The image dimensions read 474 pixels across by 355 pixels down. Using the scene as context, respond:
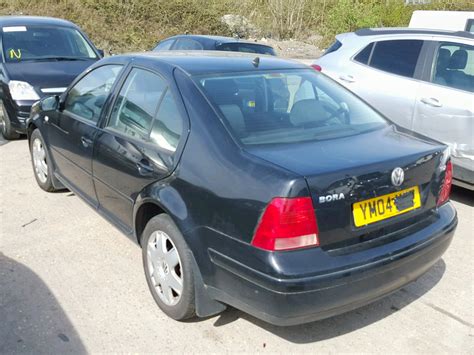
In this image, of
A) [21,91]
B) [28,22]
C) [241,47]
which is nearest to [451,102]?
[241,47]

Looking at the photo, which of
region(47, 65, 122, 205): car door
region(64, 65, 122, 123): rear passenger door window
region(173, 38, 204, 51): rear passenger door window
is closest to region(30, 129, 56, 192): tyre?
region(47, 65, 122, 205): car door

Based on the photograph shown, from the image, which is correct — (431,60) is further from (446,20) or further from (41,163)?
(41,163)

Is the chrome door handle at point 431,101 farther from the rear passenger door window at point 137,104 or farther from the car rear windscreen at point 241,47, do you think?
the car rear windscreen at point 241,47

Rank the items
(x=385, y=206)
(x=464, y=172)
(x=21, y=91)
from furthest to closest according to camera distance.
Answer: (x=21, y=91) → (x=464, y=172) → (x=385, y=206)

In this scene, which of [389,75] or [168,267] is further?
[389,75]

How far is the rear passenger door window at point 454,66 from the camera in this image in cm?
538

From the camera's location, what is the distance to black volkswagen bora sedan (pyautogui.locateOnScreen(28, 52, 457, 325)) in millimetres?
2512

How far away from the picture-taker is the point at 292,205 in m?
2.46

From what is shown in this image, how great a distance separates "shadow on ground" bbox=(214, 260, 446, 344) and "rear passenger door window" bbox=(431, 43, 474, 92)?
2.77 m

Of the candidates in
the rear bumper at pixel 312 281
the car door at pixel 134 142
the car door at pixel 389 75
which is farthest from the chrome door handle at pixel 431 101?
the car door at pixel 134 142

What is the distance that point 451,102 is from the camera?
525 centimetres

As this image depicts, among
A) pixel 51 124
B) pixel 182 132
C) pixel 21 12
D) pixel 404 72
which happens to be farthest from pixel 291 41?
pixel 182 132

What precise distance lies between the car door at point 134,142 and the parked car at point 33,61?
3802mm

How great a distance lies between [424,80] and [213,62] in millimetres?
3034
